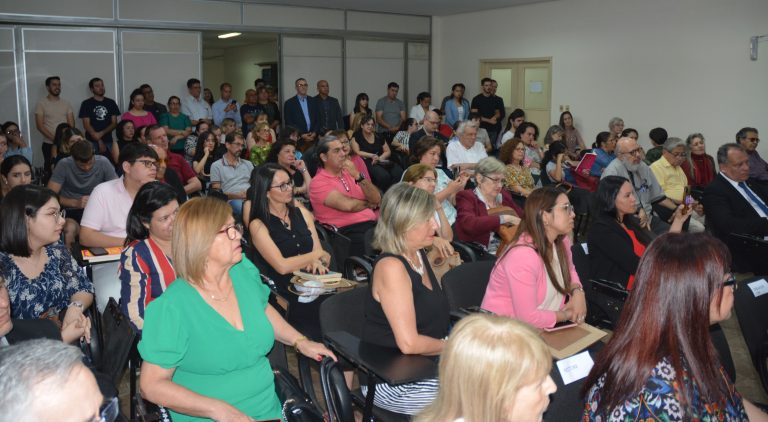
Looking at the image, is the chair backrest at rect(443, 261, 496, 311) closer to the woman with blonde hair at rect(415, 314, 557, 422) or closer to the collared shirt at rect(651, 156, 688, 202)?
the woman with blonde hair at rect(415, 314, 557, 422)

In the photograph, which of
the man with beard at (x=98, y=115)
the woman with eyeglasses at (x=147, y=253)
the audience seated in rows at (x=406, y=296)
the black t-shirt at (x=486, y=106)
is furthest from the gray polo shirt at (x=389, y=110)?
the audience seated in rows at (x=406, y=296)

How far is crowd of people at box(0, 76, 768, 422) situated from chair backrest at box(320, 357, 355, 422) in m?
0.08

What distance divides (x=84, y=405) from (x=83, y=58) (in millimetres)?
9256

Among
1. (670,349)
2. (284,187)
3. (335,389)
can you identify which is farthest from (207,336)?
(284,187)

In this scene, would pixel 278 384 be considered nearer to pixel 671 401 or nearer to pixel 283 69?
pixel 671 401

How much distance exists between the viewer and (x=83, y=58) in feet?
31.2

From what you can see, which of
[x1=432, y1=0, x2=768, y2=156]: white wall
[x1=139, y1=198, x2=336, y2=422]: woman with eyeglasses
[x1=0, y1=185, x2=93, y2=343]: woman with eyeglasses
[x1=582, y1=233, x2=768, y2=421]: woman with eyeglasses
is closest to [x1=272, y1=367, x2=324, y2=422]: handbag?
[x1=139, y1=198, x2=336, y2=422]: woman with eyeglasses

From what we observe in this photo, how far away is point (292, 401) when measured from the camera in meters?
2.23

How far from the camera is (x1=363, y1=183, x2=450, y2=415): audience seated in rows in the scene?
2545 mm

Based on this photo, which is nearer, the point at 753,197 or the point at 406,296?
the point at 406,296

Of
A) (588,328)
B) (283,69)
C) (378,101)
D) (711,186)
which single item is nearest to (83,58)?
(283,69)

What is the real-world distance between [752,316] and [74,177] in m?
4.83

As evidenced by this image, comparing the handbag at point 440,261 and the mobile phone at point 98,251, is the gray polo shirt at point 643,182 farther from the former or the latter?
the mobile phone at point 98,251

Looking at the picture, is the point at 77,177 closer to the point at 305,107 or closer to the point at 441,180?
the point at 441,180
